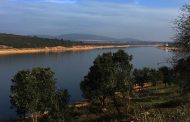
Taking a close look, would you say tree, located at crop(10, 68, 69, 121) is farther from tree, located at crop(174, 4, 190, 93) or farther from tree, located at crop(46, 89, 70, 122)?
tree, located at crop(174, 4, 190, 93)

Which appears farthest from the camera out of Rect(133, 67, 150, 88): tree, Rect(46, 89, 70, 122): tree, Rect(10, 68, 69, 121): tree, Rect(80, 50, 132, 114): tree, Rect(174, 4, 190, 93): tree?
Rect(133, 67, 150, 88): tree

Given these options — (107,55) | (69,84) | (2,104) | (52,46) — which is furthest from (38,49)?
(107,55)

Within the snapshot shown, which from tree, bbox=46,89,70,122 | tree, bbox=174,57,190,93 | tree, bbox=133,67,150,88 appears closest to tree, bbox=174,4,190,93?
tree, bbox=174,57,190,93

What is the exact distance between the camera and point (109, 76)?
32969 millimetres

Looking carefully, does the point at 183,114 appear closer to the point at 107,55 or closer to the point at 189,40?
the point at 189,40

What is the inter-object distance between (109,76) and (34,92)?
613 cm

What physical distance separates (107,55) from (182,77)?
63.9ft

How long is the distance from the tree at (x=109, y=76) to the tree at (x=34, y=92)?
3.89 meters

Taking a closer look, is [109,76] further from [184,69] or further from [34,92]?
[184,69]

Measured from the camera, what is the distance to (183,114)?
5.26 m

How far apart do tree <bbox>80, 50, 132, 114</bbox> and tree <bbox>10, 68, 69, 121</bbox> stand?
3.89 m

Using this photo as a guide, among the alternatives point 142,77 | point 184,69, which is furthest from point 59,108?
point 142,77

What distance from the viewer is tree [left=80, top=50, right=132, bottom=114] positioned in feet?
109

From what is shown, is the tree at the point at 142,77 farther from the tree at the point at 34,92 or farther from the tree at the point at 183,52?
the tree at the point at 183,52
